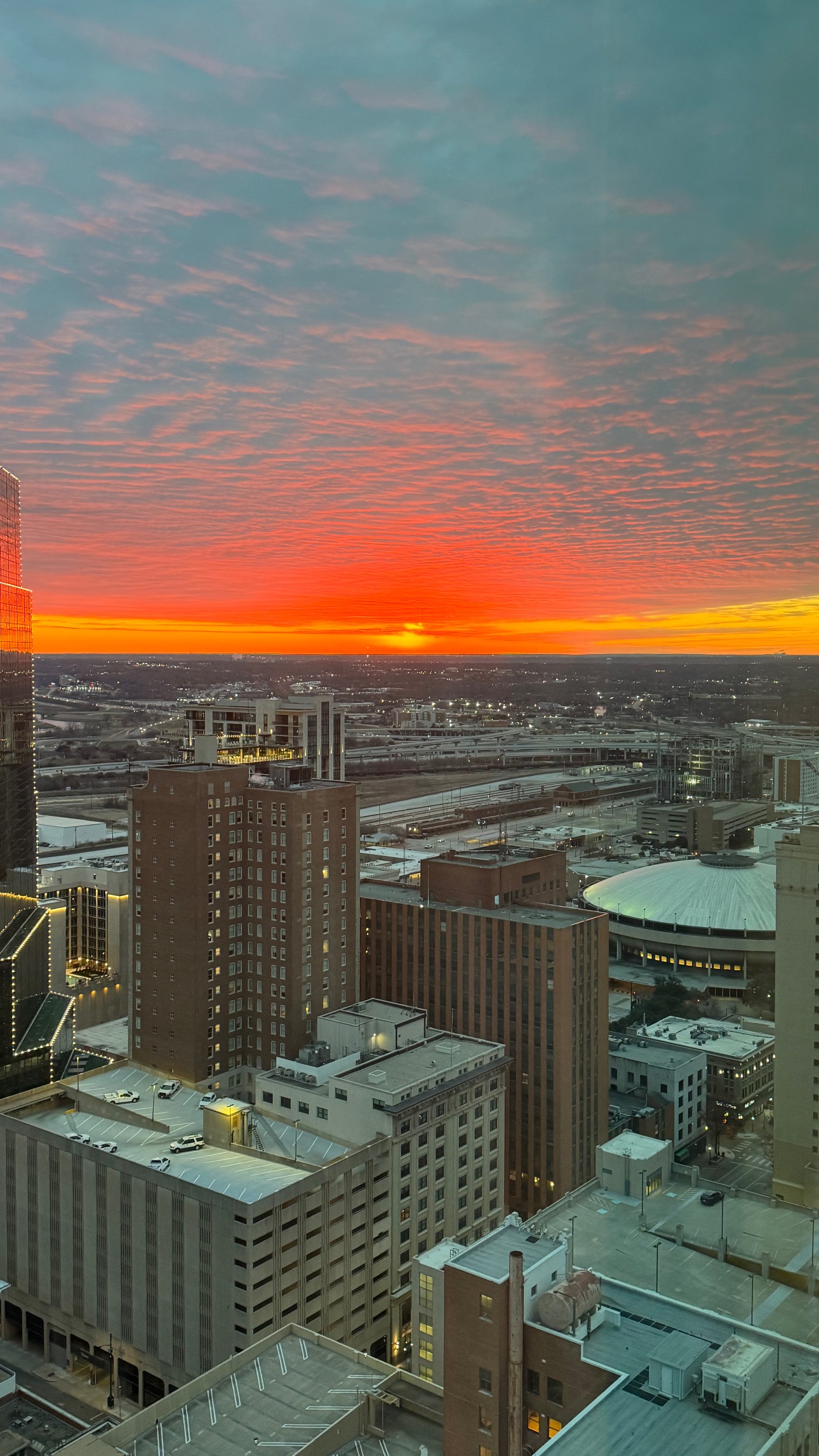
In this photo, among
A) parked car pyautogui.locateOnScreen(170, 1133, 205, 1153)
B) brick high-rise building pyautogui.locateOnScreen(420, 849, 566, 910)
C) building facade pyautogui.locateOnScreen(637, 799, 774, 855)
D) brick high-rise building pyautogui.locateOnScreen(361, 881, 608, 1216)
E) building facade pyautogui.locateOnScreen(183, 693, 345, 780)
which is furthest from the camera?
building facade pyautogui.locateOnScreen(183, 693, 345, 780)

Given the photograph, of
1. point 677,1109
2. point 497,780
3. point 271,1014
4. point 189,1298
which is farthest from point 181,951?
point 497,780

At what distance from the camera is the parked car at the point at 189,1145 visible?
288 inches

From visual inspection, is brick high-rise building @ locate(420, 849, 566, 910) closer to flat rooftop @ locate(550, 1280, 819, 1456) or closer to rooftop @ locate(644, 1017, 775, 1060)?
rooftop @ locate(644, 1017, 775, 1060)

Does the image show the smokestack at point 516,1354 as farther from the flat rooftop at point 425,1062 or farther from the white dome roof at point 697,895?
the white dome roof at point 697,895

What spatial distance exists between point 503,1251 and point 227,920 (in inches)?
237

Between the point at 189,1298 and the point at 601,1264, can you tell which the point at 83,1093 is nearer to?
the point at 189,1298

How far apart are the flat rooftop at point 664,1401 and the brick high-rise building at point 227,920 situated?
6.36 metres

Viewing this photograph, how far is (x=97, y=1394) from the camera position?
7.05 metres

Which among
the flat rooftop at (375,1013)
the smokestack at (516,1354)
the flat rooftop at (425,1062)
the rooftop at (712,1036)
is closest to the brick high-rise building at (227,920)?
the flat rooftop at (375,1013)

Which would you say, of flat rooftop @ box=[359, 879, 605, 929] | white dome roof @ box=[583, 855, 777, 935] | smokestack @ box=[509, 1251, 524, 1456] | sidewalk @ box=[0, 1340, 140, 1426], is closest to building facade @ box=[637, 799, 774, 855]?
white dome roof @ box=[583, 855, 777, 935]

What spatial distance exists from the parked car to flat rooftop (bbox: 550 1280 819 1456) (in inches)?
171

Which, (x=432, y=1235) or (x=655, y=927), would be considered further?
(x=655, y=927)

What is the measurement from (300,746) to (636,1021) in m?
8.29

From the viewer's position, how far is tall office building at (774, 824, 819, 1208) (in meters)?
6.75
